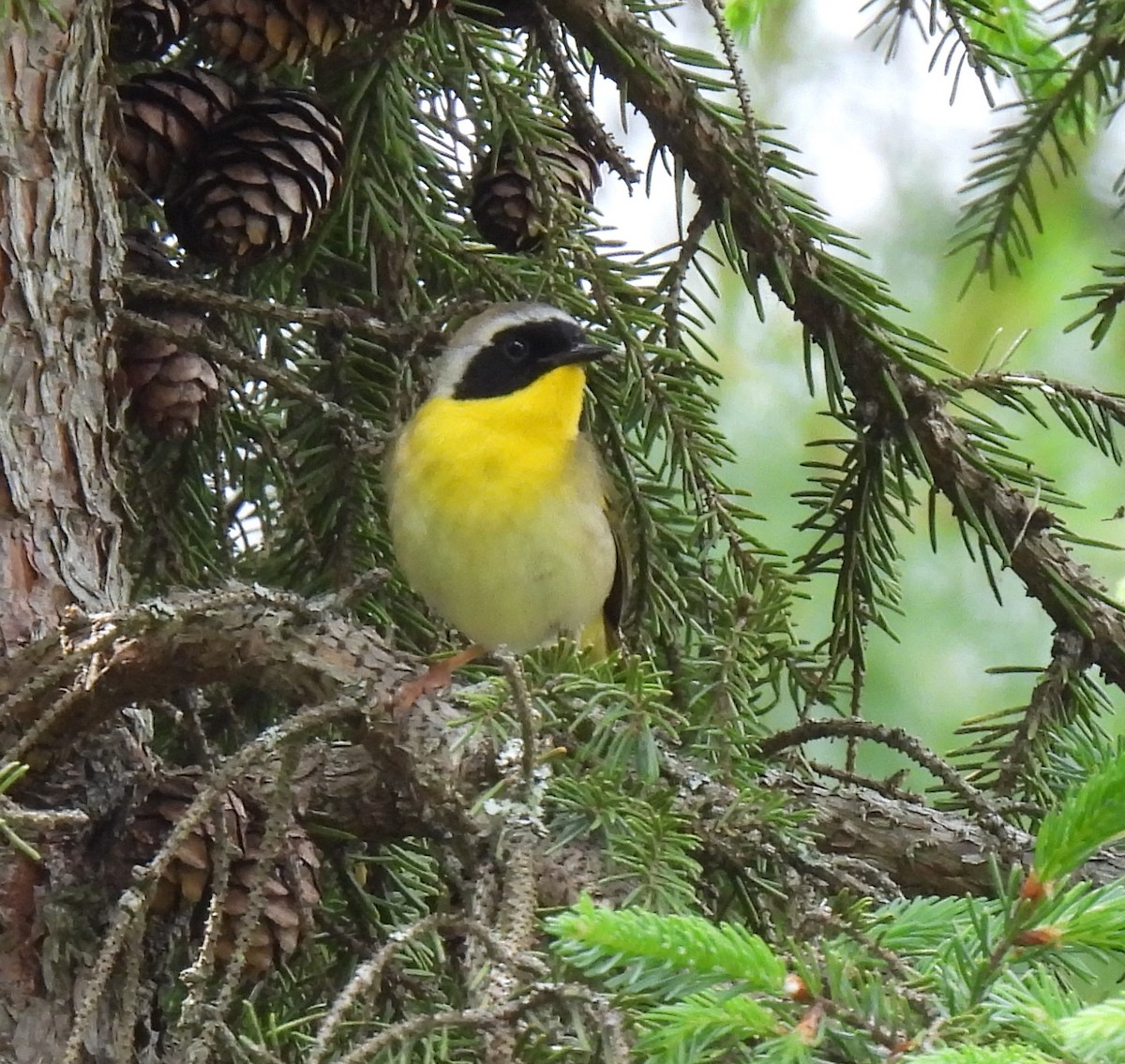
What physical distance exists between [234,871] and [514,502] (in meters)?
1.20

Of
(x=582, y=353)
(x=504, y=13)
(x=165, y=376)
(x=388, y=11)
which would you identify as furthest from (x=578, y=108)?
(x=165, y=376)

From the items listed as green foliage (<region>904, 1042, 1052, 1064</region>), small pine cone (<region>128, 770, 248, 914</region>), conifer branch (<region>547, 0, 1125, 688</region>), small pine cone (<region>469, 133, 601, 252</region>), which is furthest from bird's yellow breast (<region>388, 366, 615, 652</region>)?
green foliage (<region>904, 1042, 1052, 1064</region>)

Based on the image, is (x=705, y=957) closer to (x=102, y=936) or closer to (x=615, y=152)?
(x=102, y=936)

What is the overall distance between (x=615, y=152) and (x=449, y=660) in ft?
3.24

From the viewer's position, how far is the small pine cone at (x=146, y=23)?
2121mm

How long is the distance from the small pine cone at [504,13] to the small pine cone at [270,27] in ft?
1.15

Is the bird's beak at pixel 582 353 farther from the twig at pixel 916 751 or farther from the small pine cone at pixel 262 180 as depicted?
the twig at pixel 916 751

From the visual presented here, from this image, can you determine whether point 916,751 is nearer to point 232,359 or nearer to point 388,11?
point 232,359

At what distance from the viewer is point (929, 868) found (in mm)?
1909

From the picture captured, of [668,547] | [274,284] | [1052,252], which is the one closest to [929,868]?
[668,547]

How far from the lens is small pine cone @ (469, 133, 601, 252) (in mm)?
2299

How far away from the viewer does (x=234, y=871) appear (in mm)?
1680

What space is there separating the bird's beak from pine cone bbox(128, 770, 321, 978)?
976 millimetres

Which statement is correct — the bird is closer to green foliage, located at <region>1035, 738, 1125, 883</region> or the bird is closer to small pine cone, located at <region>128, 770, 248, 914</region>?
small pine cone, located at <region>128, 770, 248, 914</region>
